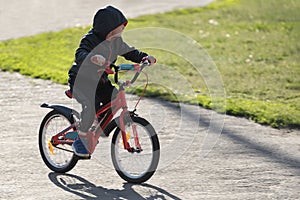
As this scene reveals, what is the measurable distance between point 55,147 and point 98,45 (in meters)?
1.12

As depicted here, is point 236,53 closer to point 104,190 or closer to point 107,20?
point 107,20

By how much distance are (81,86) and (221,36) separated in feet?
21.8

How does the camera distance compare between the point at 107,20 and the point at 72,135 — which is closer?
the point at 107,20

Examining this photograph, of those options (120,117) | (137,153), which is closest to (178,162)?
(137,153)

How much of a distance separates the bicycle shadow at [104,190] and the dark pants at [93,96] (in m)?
0.53

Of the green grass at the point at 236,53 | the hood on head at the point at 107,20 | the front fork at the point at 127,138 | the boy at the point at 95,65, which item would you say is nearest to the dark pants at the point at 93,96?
the boy at the point at 95,65

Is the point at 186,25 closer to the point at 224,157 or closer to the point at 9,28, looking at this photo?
the point at 9,28

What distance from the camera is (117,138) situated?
247 inches

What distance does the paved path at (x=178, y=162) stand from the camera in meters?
6.07

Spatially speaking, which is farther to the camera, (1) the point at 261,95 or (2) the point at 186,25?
(2) the point at 186,25

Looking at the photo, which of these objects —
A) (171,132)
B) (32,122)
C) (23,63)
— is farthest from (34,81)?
(171,132)

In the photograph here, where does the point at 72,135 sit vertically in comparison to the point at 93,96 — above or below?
below

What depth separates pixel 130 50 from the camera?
6.35 meters

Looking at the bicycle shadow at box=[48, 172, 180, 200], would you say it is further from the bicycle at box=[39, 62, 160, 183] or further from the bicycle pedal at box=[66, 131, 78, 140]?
the bicycle pedal at box=[66, 131, 78, 140]
